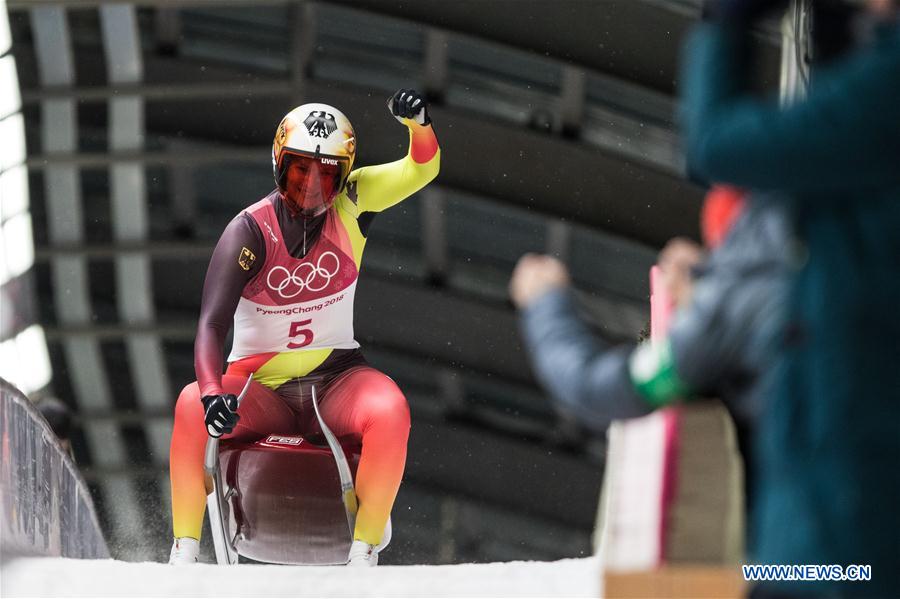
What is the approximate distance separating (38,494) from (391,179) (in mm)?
1548

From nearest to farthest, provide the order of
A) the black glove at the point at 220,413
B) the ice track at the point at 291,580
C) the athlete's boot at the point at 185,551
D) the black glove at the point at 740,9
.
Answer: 1. the black glove at the point at 740,9
2. the ice track at the point at 291,580
3. the black glove at the point at 220,413
4. the athlete's boot at the point at 185,551

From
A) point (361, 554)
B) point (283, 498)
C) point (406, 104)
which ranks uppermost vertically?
point (406, 104)

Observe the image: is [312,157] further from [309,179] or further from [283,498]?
[283,498]

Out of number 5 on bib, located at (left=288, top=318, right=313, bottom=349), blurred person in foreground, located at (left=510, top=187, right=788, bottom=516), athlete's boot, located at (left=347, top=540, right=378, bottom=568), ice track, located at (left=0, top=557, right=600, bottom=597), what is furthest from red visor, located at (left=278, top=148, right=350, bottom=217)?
blurred person in foreground, located at (left=510, top=187, right=788, bottom=516)

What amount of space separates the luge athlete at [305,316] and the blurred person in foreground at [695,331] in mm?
2122

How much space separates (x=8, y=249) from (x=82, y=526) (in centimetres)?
109

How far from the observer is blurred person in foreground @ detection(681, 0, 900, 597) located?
146 centimetres

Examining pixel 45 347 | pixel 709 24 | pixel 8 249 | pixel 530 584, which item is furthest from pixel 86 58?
pixel 709 24

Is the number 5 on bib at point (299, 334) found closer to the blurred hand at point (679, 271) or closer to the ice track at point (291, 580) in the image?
the ice track at point (291, 580)

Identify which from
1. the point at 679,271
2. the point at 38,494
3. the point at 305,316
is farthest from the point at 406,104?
the point at 679,271

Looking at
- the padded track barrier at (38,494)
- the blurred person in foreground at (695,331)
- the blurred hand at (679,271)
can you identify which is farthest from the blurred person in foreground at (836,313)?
the padded track barrier at (38,494)

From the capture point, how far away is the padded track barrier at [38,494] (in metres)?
3.81

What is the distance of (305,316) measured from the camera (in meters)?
4.12

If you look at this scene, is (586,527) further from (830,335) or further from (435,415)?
(830,335)
